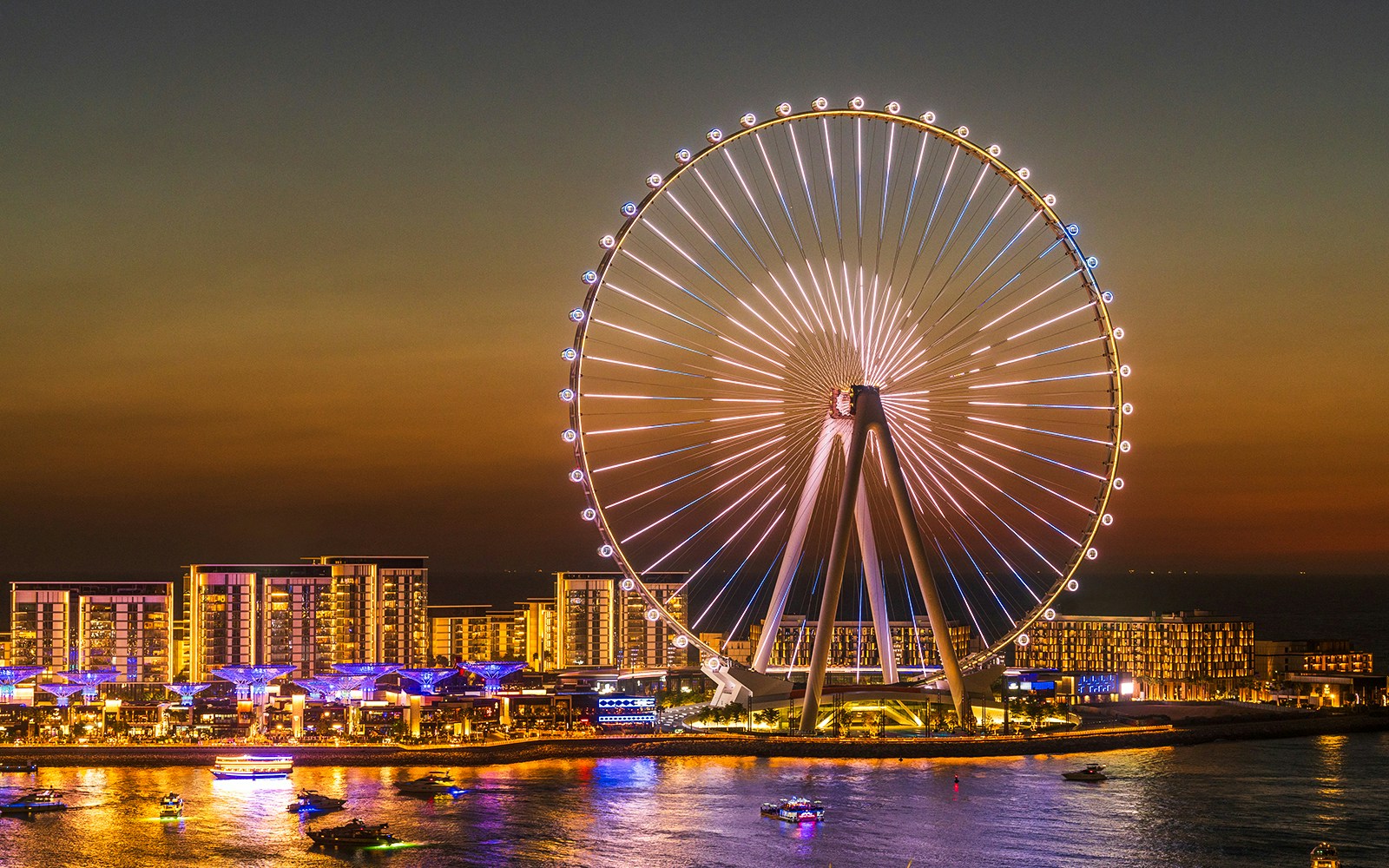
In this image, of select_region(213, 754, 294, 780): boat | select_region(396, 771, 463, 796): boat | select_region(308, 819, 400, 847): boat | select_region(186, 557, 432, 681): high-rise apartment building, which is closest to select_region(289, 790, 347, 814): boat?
select_region(396, 771, 463, 796): boat

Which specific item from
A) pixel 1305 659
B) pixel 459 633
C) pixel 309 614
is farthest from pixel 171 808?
pixel 1305 659

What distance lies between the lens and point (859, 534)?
182 ft

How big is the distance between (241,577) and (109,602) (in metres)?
7.49

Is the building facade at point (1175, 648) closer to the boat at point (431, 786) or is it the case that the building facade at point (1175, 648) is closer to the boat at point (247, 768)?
the boat at point (247, 768)

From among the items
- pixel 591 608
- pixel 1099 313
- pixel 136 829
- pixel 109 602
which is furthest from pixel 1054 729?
pixel 109 602

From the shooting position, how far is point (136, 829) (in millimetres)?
44688

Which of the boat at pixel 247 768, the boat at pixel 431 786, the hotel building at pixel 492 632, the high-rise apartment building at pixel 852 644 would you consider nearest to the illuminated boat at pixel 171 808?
the boat at pixel 431 786

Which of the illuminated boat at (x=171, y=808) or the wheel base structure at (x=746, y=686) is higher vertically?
the wheel base structure at (x=746, y=686)

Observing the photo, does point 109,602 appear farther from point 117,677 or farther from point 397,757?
point 397,757

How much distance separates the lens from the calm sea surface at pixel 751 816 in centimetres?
3994

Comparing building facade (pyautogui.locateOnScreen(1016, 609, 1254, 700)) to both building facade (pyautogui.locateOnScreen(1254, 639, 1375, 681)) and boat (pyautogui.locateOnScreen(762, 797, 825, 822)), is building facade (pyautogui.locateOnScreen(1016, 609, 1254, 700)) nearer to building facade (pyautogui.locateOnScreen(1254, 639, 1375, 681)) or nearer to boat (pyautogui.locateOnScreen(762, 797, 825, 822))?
building facade (pyautogui.locateOnScreen(1254, 639, 1375, 681))

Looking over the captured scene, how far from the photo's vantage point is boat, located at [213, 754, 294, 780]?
5750cm

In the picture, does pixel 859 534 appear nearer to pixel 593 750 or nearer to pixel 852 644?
pixel 593 750

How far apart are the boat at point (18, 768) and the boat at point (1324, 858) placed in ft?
143
